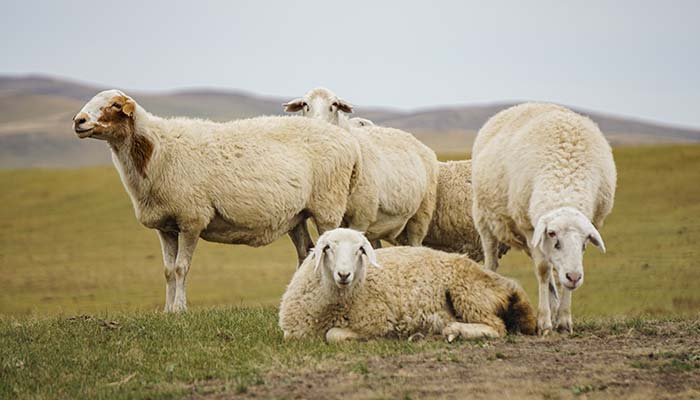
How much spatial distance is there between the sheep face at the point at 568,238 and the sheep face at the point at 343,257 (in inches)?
68.9

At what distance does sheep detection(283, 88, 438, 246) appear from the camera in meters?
13.4

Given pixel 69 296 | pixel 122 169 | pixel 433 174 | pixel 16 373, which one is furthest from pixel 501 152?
pixel 69 296

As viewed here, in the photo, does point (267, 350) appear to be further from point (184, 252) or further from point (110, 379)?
point (184, 252)

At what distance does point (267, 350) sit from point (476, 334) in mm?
2112

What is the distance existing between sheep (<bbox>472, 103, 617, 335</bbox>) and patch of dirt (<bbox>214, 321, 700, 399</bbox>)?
2.76 feet

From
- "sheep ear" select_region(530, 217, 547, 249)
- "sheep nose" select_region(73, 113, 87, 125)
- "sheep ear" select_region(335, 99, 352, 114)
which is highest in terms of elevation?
"sheep nose" select_region(73, 113, 87, 125)

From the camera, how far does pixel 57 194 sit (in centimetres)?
5734

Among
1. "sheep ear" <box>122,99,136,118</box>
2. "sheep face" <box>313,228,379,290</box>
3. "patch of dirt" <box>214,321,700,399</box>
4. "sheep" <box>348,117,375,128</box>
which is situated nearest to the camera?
"patch of dirt" <box>214,321,700,399</box>

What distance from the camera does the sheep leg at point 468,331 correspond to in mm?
9352

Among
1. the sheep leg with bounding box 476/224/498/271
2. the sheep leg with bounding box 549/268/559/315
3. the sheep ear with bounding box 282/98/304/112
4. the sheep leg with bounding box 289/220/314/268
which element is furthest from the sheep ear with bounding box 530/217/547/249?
the sheep ear with bounding box 282/98/304/112

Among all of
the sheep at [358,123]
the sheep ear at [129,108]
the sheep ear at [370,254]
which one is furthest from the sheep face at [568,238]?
the sheep at [358,123]

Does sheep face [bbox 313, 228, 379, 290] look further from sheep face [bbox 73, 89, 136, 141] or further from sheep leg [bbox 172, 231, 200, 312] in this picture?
sheep face [bbox 73, 89, 136, 141]

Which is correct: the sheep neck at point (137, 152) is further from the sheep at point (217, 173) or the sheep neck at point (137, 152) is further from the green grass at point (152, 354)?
the green grass at point (152, 354)

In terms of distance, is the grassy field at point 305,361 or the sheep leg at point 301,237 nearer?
the grassy field at point 305,361
